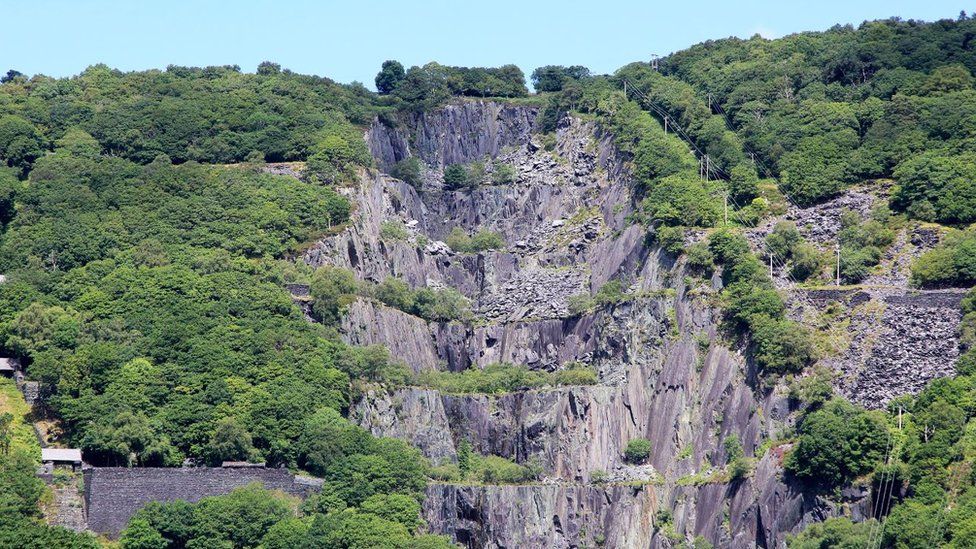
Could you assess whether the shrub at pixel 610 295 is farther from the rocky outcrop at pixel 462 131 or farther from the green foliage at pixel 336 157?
the rocky outcrop at pixel 462 131

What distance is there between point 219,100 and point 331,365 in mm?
40990

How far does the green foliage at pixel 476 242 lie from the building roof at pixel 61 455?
43.4 m

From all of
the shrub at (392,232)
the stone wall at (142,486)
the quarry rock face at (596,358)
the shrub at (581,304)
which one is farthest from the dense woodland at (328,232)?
the shrub at (392,232)

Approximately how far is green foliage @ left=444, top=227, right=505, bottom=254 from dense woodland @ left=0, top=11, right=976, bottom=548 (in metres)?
0.30

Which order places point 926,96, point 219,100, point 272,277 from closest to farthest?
1. point 272,277
2. point 926,96
3. point 219,100

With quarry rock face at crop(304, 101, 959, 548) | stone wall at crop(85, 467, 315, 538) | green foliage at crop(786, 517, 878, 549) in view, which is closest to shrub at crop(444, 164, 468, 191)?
quarry rock face at crop(304, 101, 959, 548)

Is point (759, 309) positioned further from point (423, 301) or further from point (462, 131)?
point (462, 131)

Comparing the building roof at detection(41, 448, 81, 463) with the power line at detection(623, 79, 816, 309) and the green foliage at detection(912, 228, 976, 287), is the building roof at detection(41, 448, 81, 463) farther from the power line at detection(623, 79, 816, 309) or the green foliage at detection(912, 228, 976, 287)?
the green foliage at detection(912, 228, 976, 287)

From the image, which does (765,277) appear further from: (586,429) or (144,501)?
(144,501)

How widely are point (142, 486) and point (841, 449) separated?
117 ft

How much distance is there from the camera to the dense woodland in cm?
12912

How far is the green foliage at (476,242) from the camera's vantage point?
17012 centimetres

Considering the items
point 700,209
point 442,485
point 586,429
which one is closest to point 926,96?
point 700,209

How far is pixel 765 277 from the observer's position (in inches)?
5738
